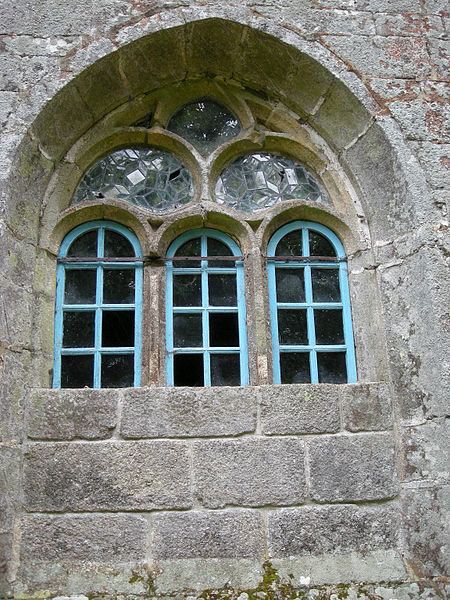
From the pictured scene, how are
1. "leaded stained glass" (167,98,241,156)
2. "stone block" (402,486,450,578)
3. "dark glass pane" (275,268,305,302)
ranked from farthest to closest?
1. "leaded stained glass" (167,98,241,156)
2. "dark glass pane" (275,268,305,302)
3. "stone block" (402,486,450,578)

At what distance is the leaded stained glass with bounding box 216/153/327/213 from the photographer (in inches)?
163

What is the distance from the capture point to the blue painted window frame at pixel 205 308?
12.1 ft

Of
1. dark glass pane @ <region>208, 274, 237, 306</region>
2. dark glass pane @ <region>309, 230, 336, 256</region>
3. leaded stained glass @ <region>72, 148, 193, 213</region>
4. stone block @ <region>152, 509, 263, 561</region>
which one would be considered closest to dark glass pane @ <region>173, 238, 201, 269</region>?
dark glass pane @ <region>208, 274, 237, 306</region>

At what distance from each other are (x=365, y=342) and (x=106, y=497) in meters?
1.60

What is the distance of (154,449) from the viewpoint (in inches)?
131

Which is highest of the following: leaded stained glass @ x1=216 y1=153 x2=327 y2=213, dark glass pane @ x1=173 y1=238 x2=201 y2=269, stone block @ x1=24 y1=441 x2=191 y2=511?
leaded stained glass @ x1=216 y1=153 x2=327 y2=213

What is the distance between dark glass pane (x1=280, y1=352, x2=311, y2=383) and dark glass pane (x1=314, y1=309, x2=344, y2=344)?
0.14m

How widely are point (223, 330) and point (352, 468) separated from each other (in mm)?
1012

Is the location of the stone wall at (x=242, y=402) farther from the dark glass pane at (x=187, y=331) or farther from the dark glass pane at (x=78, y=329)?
the dark glass pane at (x=187, y=331)

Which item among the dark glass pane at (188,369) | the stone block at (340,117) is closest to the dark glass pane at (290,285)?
the dark glass pane at (188,369)

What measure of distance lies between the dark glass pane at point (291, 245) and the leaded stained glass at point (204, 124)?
73 cm

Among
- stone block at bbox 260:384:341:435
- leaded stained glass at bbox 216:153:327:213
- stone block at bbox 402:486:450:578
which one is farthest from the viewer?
leaded stained glass at bbox 216:153:327:213

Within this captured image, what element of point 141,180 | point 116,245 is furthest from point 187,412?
point 141,180

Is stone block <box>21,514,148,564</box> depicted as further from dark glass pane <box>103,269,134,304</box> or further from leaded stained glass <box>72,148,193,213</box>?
leaded stained glass <box>72,148,193,213</box>
